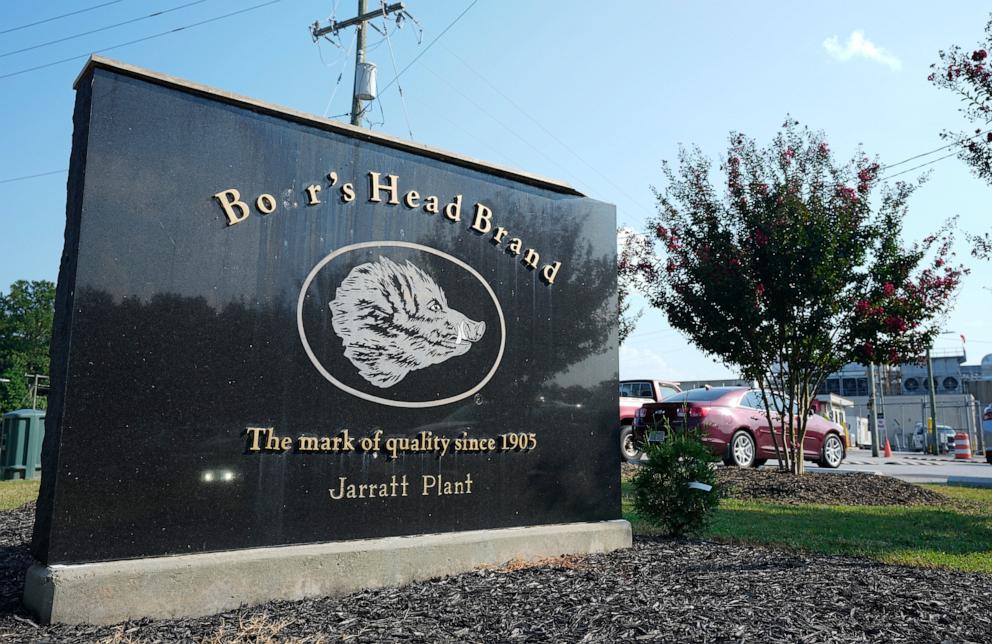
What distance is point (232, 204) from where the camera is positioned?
14.3 ft

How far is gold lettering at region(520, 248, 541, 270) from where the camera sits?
19.1 ft

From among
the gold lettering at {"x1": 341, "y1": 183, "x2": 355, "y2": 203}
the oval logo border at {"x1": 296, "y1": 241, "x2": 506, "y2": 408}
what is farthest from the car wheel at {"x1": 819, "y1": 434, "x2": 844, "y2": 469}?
the gold lettering at {"x1": 341, "y1": 183, "x2": 355, "y2": 203}

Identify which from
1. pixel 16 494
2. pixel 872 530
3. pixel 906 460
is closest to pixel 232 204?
pixel 872 530

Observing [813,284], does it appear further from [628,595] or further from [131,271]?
[131,271]

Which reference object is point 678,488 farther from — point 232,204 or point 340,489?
point 232,204

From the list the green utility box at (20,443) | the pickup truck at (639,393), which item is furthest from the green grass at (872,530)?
the green utility box at (20,443)

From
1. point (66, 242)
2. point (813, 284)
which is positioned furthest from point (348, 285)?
point (813, 284)

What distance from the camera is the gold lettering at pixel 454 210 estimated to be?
5.39 meters

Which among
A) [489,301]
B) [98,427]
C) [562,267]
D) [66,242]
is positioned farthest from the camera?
[562,267]

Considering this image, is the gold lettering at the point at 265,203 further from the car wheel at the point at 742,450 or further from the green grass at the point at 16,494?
the car wheel at the point at 742,450

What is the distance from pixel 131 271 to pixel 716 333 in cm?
953

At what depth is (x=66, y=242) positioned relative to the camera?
4109 millimetres

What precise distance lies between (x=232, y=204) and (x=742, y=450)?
37.1 ft

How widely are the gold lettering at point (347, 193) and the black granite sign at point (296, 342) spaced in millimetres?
16
